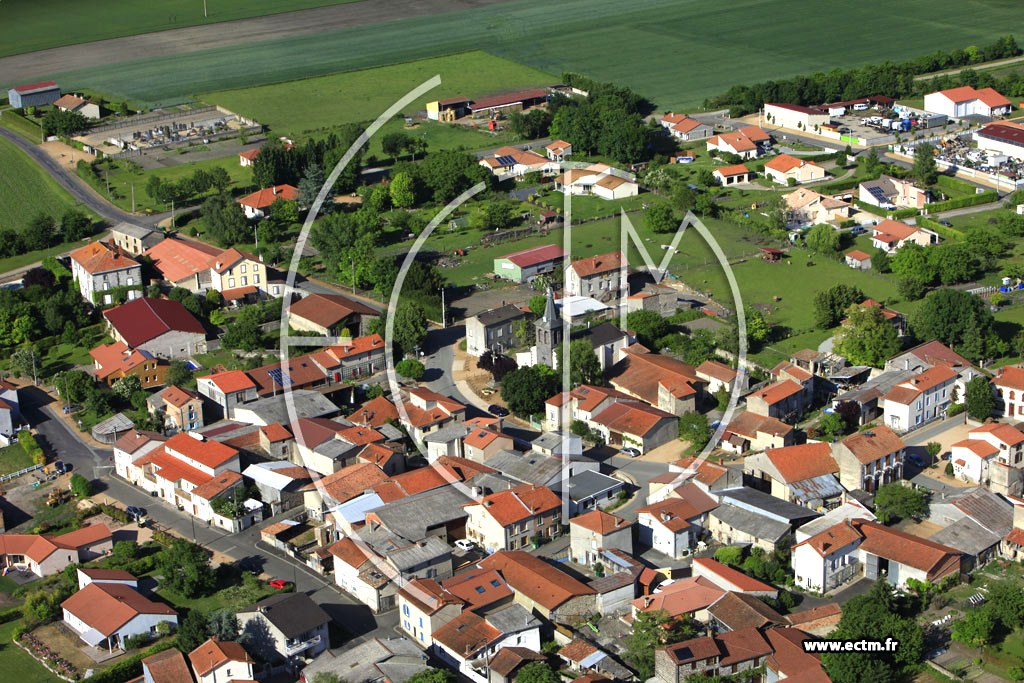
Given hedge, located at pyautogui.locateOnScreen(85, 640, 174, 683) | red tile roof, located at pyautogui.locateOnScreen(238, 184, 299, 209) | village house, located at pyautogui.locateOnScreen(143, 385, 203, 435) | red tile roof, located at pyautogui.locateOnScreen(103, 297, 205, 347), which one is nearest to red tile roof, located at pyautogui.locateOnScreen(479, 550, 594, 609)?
hedge, located at pyautogui.locateOnScreen(85, 640, 174, 683)

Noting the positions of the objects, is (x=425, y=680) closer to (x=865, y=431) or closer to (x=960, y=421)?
(x=865, y=431)

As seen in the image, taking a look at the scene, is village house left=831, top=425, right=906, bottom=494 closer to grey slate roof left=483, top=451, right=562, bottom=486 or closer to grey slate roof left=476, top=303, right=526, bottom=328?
grey slate roof left=483, top=451, right=562, bottom=486

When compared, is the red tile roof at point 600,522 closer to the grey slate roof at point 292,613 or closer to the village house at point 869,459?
the village house at point 869,459

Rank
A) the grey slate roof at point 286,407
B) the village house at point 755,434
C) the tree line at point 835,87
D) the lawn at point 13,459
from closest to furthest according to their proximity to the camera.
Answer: the village house at point 755,434 < the lawn at point 13,459 < the grey slate roof at point 286,407 < the tree line at point 835,87

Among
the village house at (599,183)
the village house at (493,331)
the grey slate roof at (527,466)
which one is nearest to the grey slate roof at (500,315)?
the village house at (493,331)

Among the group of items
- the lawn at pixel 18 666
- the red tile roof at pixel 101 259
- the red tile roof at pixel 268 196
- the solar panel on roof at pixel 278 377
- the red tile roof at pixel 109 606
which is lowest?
the lawn at pixel 18 666

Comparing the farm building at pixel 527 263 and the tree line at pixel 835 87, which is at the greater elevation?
the tree line at pixel 835 87
